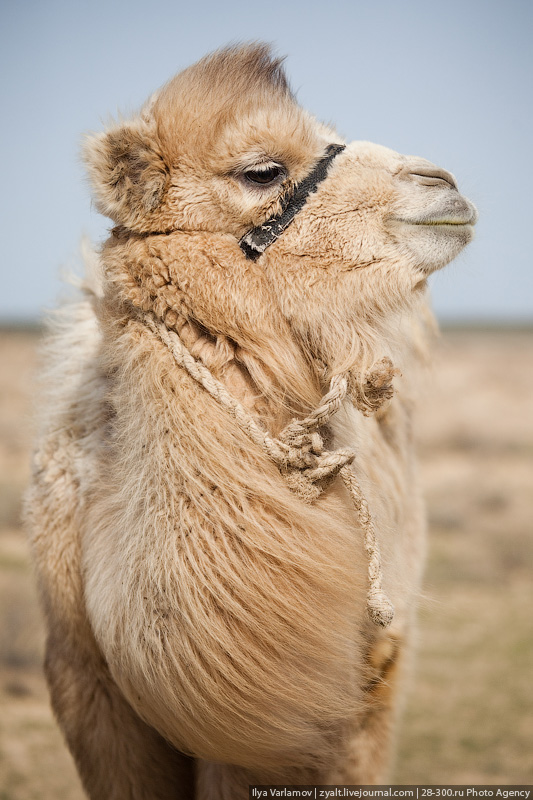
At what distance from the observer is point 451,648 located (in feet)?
21.2

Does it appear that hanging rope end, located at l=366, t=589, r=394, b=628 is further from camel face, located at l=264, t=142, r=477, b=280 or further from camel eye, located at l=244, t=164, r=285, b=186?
camel eye, located at l=244, t=164, r=285, b=186

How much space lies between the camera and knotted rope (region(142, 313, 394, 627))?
76.7 inches

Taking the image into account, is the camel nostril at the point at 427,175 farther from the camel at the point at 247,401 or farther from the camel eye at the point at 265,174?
the camel eye at the point at 265,174

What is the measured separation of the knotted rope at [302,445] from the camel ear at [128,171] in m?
0.38

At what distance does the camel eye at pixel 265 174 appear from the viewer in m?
2.06

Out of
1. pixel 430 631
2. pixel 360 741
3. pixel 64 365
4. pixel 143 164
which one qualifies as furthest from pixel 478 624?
pixel 143 164

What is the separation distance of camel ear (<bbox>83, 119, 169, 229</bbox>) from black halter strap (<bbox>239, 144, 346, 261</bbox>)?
0.31 m

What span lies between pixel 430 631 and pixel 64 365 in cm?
532

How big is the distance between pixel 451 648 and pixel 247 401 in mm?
5341
